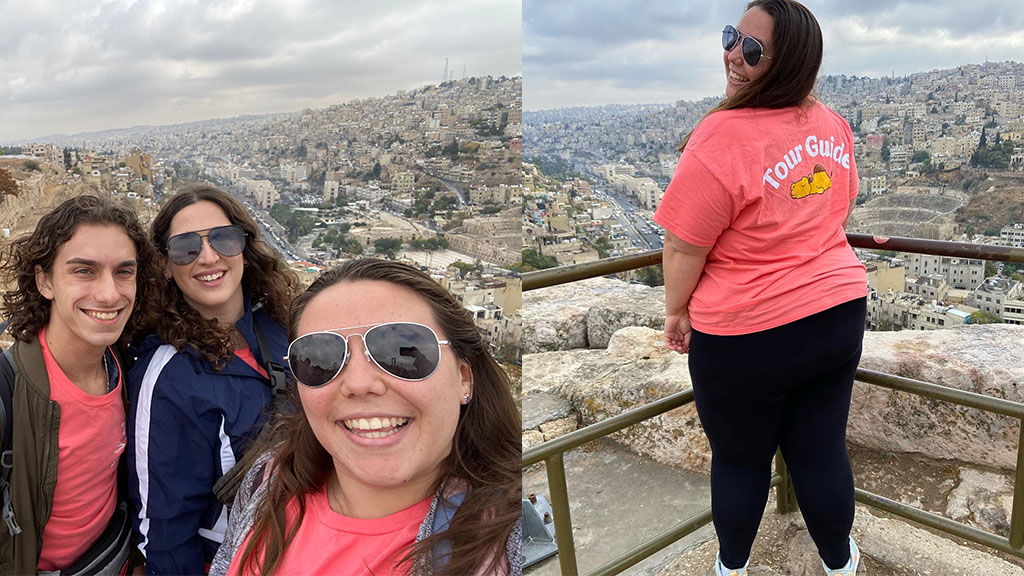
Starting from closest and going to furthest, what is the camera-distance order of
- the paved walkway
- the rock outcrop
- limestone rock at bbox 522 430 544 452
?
1. the paved walkway
2. the rock outcrop
3. limestone rock at bbox 522 430 544 452

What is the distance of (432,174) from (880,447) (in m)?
2.77

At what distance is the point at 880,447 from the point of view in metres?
2.90

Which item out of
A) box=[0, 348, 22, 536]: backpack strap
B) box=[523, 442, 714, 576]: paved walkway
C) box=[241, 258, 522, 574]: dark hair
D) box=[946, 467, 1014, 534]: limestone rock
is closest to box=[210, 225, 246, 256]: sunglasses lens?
box=[0, 348, 22, 536]: backpack strap

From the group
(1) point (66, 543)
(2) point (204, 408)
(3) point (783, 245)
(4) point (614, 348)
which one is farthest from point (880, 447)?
(1) point (66, 543)

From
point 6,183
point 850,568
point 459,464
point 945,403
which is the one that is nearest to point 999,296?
point 945,403

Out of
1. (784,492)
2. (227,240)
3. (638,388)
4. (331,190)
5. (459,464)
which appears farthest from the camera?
(331,190)

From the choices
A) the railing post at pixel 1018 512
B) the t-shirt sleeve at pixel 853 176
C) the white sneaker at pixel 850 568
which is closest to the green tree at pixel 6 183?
the t-shirt sleeve at pixel 853 176

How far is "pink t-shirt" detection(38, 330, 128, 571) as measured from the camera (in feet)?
5.14

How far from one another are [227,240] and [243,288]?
201mm

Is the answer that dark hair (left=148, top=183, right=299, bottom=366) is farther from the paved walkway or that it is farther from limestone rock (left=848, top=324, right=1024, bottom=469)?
limestone rock (left=848, top=324, right=1024, bottom=469)

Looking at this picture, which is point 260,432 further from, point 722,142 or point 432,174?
point 432,174

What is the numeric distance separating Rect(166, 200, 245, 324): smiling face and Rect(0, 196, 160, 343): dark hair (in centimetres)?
9

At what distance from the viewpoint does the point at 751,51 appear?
1485mm

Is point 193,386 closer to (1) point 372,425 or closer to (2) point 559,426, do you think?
(1) point 372,425
